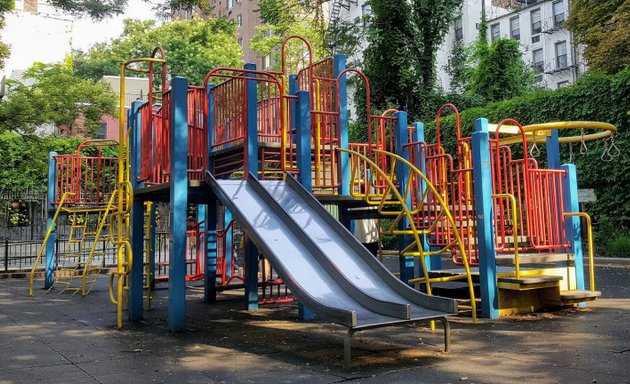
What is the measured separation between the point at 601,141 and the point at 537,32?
28089mm

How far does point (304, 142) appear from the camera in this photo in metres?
8.04

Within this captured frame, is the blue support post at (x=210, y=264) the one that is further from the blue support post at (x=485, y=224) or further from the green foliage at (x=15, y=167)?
the green foliage at (x=15, y=167)

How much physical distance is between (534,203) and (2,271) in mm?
14554

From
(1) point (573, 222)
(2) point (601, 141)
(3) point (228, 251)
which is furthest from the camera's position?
(2) point (601, 141)

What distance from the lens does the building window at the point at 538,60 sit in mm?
42219

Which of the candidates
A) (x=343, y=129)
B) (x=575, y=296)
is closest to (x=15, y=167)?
(x=343, y=129)

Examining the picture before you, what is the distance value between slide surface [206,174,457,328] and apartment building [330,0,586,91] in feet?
106

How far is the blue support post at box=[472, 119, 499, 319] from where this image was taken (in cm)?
782

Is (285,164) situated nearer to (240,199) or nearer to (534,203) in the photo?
(240,199)

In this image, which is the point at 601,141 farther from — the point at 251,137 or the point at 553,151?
the point at 251,137

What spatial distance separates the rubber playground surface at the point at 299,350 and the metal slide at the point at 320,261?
0.45m

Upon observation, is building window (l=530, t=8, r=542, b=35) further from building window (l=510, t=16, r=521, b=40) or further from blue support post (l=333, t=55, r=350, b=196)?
blue support post (l=333, t=55, r=350, b=196)

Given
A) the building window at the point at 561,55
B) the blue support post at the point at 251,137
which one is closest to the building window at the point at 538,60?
the building window at the point at 561,55

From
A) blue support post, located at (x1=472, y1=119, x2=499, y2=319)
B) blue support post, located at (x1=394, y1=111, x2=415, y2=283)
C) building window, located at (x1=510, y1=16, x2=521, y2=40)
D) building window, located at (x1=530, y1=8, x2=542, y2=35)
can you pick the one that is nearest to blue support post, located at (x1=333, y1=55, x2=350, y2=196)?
blue support post, located at (x1=394, y1=111, x2=415, y2=283)
